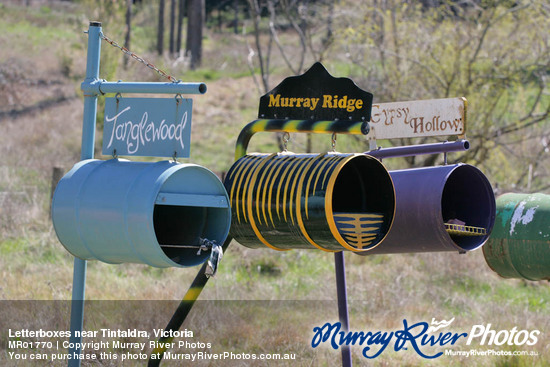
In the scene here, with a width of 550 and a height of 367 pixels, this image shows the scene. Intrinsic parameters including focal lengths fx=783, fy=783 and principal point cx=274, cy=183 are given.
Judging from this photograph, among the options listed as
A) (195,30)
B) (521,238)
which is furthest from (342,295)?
(195,30)

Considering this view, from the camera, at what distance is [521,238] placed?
4.89 metres

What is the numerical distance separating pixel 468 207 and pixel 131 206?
2.37 meters

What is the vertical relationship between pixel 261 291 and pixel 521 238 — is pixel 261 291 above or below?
below

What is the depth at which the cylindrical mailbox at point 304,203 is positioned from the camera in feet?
11.7

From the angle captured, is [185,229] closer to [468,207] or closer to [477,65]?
[468,207]

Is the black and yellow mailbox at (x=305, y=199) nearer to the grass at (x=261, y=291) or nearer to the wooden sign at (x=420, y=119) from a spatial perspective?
the wooden sign at (x=420, y=119)

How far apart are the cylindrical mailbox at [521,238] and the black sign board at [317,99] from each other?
1553 mm

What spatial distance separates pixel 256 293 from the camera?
8109 mm

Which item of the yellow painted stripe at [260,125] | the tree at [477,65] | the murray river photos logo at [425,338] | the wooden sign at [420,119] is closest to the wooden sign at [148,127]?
the yellow painted stripe at [260,125]

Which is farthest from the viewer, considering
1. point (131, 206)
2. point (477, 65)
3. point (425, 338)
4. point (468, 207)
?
point (477, 65)

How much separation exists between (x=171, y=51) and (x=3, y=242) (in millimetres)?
24506

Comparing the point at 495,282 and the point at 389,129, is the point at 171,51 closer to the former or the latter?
the point at 495,282

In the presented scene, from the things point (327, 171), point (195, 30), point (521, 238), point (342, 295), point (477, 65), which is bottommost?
point (342, 295)

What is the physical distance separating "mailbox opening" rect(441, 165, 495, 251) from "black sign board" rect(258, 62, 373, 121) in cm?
96
